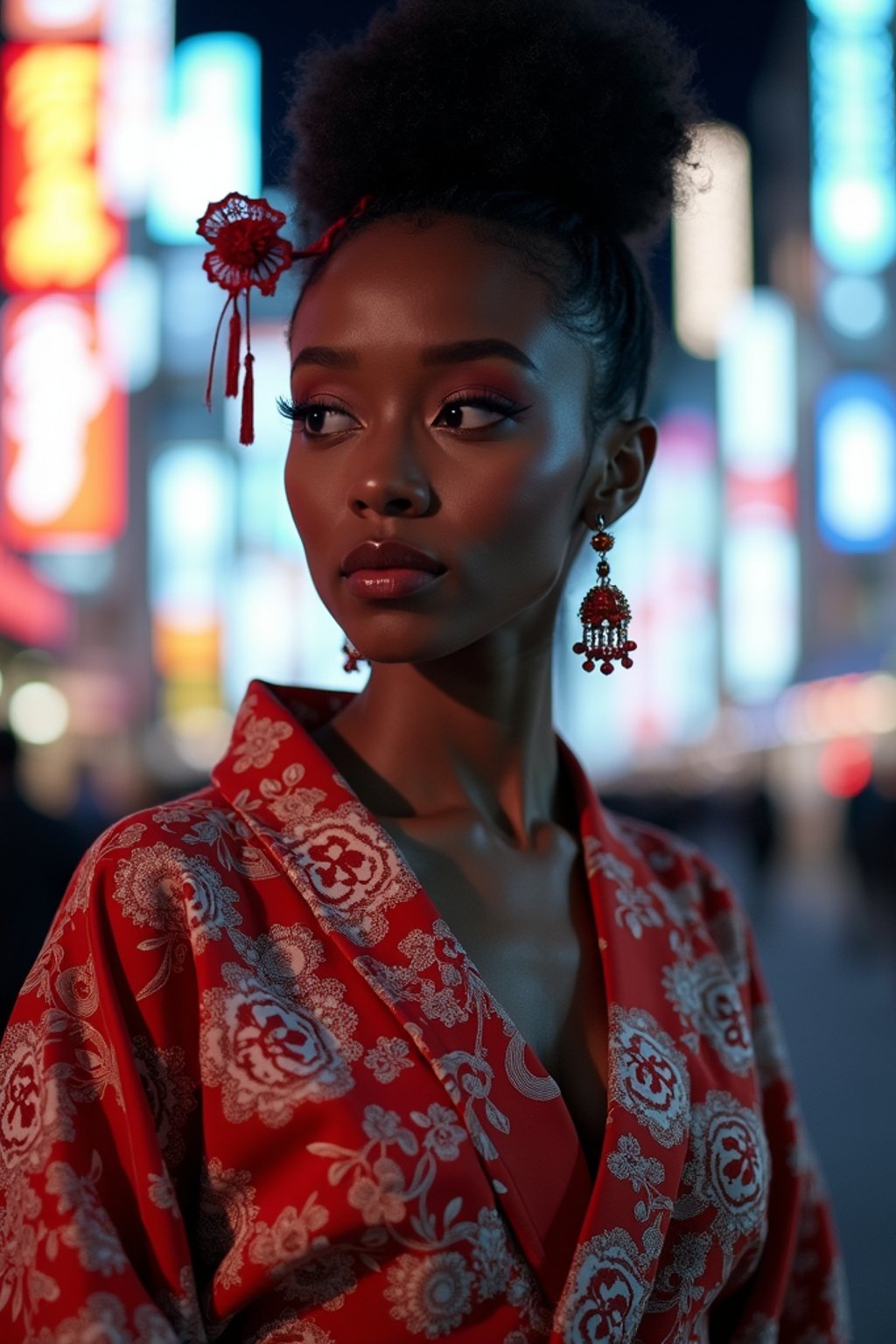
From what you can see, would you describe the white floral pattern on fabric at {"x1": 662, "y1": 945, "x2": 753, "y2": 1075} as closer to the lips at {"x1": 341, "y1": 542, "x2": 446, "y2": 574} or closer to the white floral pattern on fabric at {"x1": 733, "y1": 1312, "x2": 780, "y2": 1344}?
the white floral pattern on fabric at {"x1": 733, "y1": 1312, "x2": 780, "y2": 1344}

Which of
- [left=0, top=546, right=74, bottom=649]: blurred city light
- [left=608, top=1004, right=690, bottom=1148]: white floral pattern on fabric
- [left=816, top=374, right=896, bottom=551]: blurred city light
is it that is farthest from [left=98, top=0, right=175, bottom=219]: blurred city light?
[left=816, top=374, right=896, bottom=551]: blurred city light

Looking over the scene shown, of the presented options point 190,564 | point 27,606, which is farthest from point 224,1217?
point 190,564

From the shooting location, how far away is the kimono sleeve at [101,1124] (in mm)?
995

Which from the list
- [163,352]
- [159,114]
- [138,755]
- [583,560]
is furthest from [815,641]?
[583,560]

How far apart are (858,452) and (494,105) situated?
19249 millimetres

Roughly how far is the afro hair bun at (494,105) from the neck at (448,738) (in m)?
0.44

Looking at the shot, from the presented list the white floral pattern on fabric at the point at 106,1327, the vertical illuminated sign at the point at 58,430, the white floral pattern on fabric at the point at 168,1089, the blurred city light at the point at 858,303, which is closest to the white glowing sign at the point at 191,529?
the blurred city light at the point at 858,303

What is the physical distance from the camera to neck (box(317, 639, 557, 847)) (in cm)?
138

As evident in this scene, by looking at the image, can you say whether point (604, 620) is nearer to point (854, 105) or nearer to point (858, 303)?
point (854, 105)

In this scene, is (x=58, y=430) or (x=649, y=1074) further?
(x=58, y=430)

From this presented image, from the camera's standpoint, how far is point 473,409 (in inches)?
48.8

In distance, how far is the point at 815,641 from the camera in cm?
2339

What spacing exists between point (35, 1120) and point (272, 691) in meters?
0.49

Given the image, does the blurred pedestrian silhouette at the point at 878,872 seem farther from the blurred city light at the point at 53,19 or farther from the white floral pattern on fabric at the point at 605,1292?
the white floral pattern on fabric at the point at 605,1292
